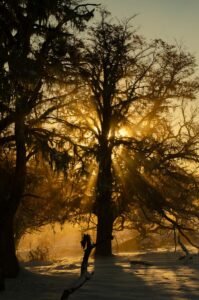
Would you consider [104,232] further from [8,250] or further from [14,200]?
[14,200]

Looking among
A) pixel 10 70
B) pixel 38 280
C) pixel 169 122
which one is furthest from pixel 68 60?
pixel 169 122

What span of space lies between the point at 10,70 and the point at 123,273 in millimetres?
7037

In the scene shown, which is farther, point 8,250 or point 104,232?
point 104,232

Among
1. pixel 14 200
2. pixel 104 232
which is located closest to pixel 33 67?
pixel 14 200

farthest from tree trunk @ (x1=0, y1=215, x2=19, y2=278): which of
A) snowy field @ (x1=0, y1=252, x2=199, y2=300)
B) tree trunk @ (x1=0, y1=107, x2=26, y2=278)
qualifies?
snowy field @ (x1=0, y1=252, x2=199, y2=300)

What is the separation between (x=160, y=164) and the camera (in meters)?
20.8

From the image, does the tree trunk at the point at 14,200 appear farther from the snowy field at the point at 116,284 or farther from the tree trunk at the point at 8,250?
the snowy field at the point at 116,284

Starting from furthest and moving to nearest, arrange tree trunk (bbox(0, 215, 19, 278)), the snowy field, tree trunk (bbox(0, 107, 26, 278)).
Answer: tree trunk (bbox(0, 215, 19, 278)), tree trunk (bbox(0, 107, 26, 278)), the snowy field

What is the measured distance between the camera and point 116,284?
12273 millimetres

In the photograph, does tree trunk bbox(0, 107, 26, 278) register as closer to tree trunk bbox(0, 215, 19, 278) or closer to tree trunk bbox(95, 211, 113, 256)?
tree trunk bbox(0, 215, 19, 278)

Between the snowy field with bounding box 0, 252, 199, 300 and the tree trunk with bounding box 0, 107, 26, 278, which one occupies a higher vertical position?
the tree trunk with bounding box 0, 107, 26, 278

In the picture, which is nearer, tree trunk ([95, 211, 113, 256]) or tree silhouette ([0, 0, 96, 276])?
tree silhouette ([0, 0, 96, 276])

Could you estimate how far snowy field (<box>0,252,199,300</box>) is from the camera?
35.3ft

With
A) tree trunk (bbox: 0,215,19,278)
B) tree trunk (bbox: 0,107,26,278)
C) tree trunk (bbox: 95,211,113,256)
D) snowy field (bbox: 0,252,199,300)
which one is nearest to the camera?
snowy field (bbox: 0,252,199,300)
